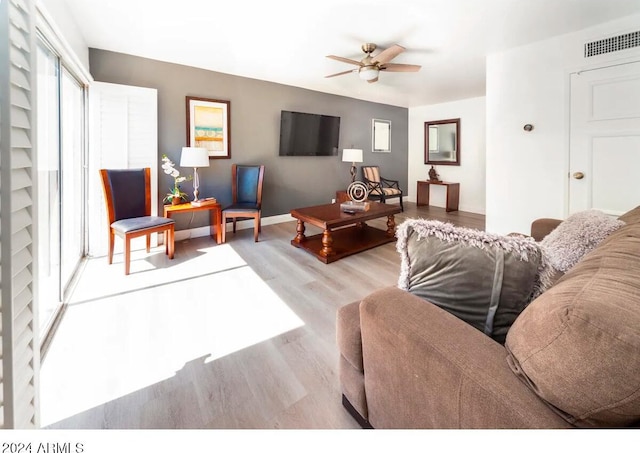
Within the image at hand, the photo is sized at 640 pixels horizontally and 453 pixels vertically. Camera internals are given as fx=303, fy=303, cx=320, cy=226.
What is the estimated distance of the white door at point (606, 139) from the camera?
2863mm

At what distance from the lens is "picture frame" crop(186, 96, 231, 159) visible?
161 inches

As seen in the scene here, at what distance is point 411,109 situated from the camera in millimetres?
7043

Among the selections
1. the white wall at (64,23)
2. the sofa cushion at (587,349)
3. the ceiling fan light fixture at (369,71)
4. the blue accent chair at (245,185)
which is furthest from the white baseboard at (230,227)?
the sofa cushion at (587,349)

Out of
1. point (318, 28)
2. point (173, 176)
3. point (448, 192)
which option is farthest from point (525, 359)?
point (448, 192)

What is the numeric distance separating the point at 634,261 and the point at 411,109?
22.9 ft

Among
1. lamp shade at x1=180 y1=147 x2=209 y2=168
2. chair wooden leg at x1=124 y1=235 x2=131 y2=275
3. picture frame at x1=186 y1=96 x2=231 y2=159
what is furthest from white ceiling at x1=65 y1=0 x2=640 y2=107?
chair wooden leg at x1=124 y1=235 x2=131 y2=275

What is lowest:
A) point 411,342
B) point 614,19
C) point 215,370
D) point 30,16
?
point 215,370

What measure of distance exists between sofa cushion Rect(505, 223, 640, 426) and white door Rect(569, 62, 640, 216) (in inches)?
127

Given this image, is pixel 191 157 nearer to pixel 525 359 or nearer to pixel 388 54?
pixel 388 54

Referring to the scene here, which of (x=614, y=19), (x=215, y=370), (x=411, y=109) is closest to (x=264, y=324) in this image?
(x=215, y=370)

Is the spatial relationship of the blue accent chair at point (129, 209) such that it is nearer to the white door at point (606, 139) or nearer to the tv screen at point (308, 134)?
the tv screen at point (308, 134)

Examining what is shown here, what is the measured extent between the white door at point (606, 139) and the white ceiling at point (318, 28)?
1.84 feet

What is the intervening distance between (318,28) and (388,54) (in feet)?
2.61
